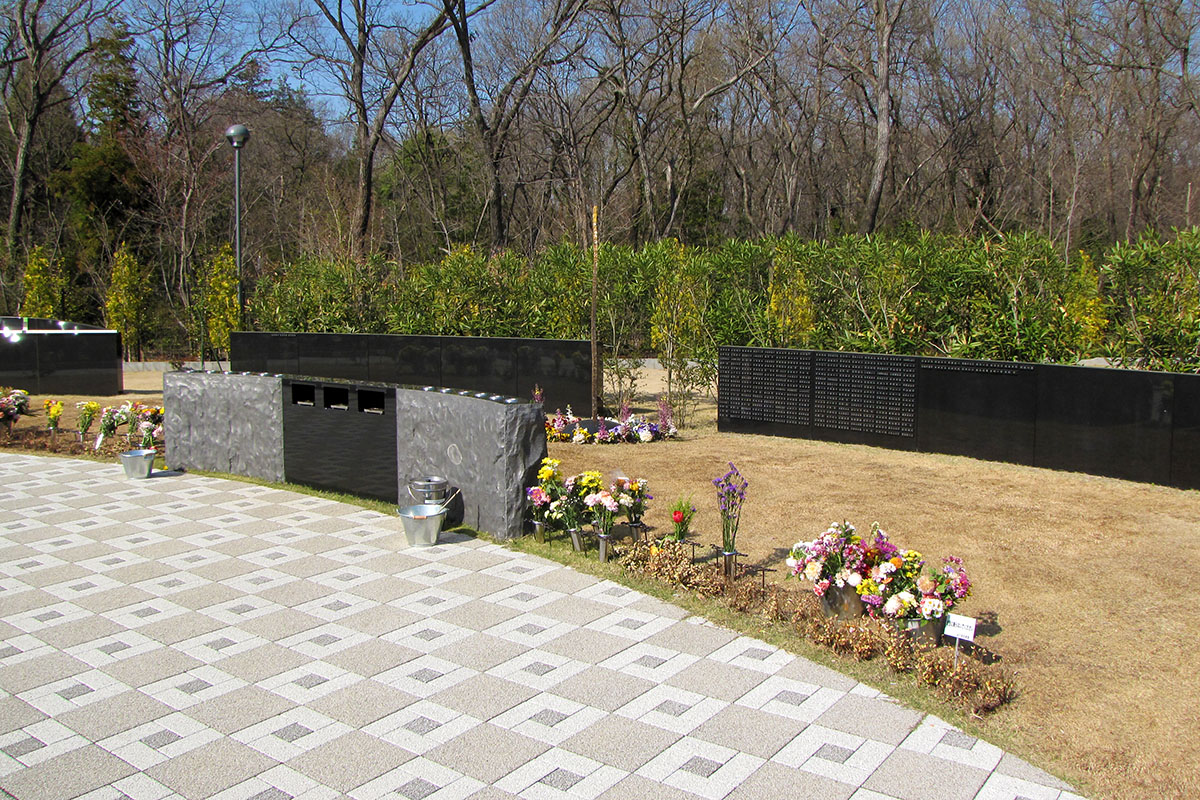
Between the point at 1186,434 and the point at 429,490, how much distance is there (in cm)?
854

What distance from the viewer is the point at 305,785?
4641 mm

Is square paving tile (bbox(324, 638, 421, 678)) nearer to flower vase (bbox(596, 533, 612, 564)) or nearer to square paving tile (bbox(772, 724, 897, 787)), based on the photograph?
flower vase (bbox(596, 533, 612, 564))

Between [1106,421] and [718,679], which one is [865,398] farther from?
[718,679]

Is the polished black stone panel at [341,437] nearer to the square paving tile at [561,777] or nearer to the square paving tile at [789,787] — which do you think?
the square paving tile at [561,777]

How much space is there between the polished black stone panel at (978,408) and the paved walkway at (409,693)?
713 cm

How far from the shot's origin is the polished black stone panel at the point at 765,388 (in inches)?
576

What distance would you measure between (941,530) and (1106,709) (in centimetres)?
383

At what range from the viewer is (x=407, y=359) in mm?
19781

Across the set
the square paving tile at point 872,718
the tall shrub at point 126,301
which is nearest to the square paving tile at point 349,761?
the square paving tile at point 872,718

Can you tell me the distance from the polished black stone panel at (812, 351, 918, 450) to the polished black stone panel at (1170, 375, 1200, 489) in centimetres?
330

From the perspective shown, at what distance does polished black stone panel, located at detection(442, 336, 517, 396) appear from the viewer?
18.0 meters

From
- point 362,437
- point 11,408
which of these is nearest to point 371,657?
point 362,437

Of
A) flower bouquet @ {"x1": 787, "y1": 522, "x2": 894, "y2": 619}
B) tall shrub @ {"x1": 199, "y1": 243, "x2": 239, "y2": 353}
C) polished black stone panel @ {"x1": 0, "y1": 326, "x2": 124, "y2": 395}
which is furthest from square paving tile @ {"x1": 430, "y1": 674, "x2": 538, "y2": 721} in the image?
tall shrub @ {"x1": 199, "y1": 243, "x2": 239, "y2": 353}

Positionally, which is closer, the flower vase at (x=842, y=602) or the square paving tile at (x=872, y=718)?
the square paving tile at (x=872, y=718)
